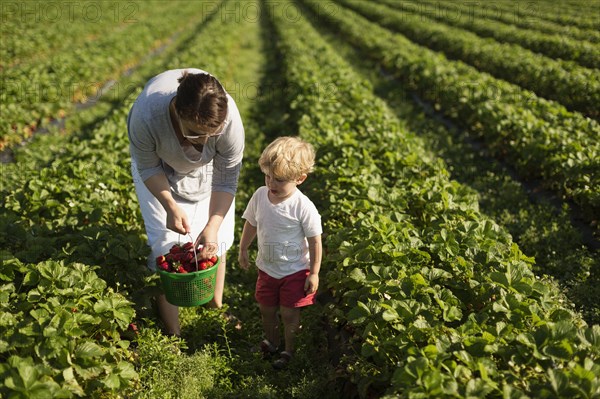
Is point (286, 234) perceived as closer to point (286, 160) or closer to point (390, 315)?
point (286, 160)

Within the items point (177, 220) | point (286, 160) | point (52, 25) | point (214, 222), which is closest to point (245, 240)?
point (214, 222)

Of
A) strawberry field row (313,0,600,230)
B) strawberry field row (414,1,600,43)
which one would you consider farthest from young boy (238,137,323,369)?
strawberry field row (414,1,600,43)

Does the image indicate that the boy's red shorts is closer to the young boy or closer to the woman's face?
the young boy

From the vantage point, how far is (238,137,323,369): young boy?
10.0 feet

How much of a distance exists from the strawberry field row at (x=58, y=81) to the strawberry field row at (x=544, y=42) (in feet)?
37.8

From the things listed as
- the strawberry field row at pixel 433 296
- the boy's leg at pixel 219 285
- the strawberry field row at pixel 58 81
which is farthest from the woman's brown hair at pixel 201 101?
the strawberry field row at pixel 58 81

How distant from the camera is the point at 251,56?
54.1 feet

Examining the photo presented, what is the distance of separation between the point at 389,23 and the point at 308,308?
65.7 ft

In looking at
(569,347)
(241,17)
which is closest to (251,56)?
(241,17)

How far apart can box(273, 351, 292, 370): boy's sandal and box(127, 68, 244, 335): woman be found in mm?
745

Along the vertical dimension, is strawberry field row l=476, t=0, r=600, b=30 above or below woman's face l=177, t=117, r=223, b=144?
below

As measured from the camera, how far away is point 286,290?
3369 mm

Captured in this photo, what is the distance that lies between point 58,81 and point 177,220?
339 inches

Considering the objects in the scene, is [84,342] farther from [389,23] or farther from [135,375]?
[389,23]
